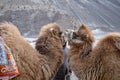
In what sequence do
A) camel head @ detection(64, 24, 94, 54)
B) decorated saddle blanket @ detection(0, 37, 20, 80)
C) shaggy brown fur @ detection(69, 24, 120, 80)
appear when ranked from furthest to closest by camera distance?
camel head @ detection(64, 24, 94, 54) → shaggy brown fur @ detection(69, 24, 120, 80) → decorated saddle blanket @ detection(0, 37, 20, 80)

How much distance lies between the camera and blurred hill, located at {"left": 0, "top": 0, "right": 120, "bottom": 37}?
21.6ft

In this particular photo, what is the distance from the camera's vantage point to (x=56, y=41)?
381 cm

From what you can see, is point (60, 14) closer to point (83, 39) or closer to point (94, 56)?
point (83, 39)

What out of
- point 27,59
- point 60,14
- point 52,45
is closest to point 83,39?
point 52,45

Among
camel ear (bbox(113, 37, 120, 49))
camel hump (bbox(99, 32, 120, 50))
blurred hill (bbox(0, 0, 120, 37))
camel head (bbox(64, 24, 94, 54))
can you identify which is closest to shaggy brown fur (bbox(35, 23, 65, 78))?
camel head (bbox(64, 24, 94, 54))

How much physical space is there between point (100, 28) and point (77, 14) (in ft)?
2.37

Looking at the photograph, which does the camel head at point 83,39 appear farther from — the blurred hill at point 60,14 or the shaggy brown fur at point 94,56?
the blurred hill at point 60,14

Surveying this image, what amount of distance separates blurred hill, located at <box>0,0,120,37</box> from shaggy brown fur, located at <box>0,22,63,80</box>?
2.26m

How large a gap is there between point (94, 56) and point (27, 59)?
0.84m

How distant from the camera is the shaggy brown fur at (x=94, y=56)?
356 centimetres

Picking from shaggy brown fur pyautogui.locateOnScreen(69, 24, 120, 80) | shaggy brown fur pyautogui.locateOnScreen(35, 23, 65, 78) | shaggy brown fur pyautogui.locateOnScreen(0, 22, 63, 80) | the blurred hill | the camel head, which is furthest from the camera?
the blurred hill

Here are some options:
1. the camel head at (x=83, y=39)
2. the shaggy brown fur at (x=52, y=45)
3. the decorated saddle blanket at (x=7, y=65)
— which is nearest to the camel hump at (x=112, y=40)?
the camel head at (x=83, y=39)

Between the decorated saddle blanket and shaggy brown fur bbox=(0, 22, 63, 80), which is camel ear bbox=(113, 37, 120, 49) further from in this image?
the decorated saddle blanket

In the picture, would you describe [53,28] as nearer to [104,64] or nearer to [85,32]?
[85,32]
